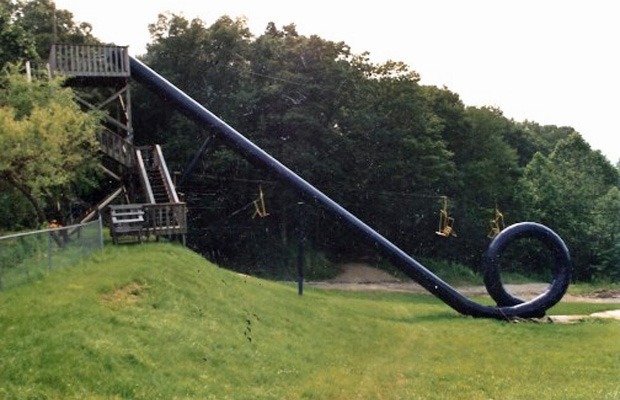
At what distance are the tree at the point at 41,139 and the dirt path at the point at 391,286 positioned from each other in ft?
66.6

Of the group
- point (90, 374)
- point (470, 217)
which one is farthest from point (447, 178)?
point (90, 374)

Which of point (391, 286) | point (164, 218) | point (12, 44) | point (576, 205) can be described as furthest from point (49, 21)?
point (576, 205)

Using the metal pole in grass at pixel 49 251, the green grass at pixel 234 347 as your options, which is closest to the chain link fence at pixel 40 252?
the metal pole in grass at pixel 49 251

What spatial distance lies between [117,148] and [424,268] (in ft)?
45.1

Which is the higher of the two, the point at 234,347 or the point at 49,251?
the point at 49,251

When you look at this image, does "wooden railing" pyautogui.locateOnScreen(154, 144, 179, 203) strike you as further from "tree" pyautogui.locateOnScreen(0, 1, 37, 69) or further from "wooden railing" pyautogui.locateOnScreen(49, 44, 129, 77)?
"tree" pyautogui.locateOnScreen(0, 1, 37, 69)

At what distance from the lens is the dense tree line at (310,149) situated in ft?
153

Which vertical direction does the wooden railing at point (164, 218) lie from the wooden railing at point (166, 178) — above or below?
below

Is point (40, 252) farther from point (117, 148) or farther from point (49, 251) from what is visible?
point (117, 148)

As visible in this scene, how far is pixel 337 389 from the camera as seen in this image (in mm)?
13094

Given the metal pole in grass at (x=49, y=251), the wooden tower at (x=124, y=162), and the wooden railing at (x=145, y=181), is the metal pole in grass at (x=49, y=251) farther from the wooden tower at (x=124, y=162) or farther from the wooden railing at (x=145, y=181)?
the wooden railing at (x=145, y=181)

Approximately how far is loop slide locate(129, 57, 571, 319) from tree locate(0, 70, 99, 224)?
15.9ft

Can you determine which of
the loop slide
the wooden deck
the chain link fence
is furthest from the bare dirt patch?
the loop slide

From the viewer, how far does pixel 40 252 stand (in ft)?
51.2
